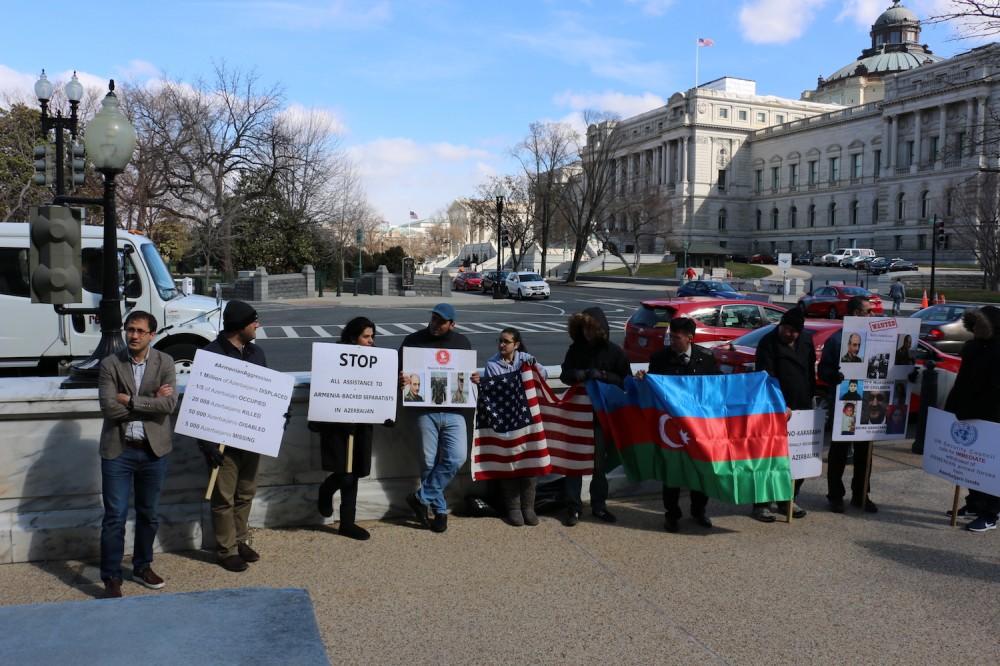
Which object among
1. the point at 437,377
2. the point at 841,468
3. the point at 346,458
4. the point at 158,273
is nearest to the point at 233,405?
the point at 346,458

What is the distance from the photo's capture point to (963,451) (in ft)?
23.6

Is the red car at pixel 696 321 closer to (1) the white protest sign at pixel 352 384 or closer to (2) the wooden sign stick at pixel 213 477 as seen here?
(1) the white protest sign at pixel 352 384

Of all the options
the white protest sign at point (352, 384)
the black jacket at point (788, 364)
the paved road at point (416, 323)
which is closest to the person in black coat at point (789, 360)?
the black jacket at point (788, 364)

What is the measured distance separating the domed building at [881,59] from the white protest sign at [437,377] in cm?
14464

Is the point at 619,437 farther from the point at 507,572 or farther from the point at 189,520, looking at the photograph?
the point at 189,520

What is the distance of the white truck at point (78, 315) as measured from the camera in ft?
40.0

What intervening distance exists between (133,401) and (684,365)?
167 inches

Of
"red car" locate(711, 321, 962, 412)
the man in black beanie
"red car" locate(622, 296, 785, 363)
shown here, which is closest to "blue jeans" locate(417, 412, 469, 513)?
the man in black beanie

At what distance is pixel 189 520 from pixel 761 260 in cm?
9451

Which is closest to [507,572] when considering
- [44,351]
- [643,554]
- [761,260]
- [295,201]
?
[643,554]

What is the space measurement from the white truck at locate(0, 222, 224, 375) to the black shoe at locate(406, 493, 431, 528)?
634cm

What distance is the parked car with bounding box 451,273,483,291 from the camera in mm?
67188

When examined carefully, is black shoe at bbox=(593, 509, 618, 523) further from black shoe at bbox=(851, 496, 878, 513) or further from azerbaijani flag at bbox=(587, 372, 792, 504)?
black shoe at bbox=(851, 496, 878, 513)

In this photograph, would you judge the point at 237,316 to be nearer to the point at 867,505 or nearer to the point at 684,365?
the point at 684,365
